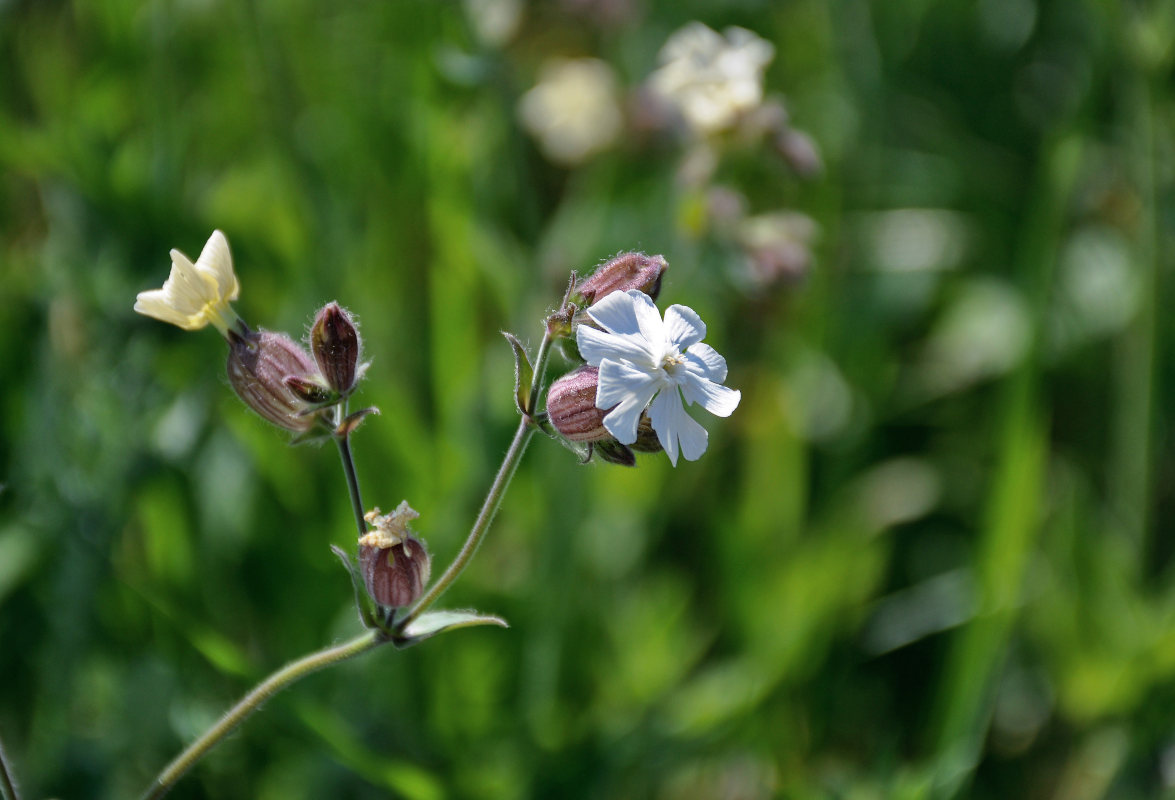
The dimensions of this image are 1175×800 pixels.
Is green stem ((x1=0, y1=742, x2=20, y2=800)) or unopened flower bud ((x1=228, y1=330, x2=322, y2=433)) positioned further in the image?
unopened flower bud ((x1=228, y1=330, x2=322, y2=433))

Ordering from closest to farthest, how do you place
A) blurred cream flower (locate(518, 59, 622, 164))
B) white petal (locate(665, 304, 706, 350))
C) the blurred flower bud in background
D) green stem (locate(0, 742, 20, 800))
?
green stem (locate(0, 742, 20, 800))
white petal (locate(665, 304, 706, 350))
the blurred flower bud in background
blurred cream flower (locate(518, 59, 622, 164))

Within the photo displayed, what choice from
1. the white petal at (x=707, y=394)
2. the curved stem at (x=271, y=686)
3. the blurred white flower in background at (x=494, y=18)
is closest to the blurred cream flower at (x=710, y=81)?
the blurred white flower in background at (x=494, y=18)

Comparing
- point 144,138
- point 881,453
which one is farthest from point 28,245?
point 881,453

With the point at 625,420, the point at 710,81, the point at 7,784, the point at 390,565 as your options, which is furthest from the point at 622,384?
the point at 710,81

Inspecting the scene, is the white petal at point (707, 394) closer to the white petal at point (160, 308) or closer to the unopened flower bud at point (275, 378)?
the unopened flower bud at point (275, 378)

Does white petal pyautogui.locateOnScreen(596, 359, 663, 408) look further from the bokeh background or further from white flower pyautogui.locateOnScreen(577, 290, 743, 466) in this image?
the bokeh background

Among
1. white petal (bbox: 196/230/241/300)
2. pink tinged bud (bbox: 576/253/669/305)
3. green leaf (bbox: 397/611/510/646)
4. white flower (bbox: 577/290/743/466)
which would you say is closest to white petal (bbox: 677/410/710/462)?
white flower (bbox: 577/290/743/466)

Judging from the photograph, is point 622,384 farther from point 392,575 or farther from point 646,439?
point 392,575
